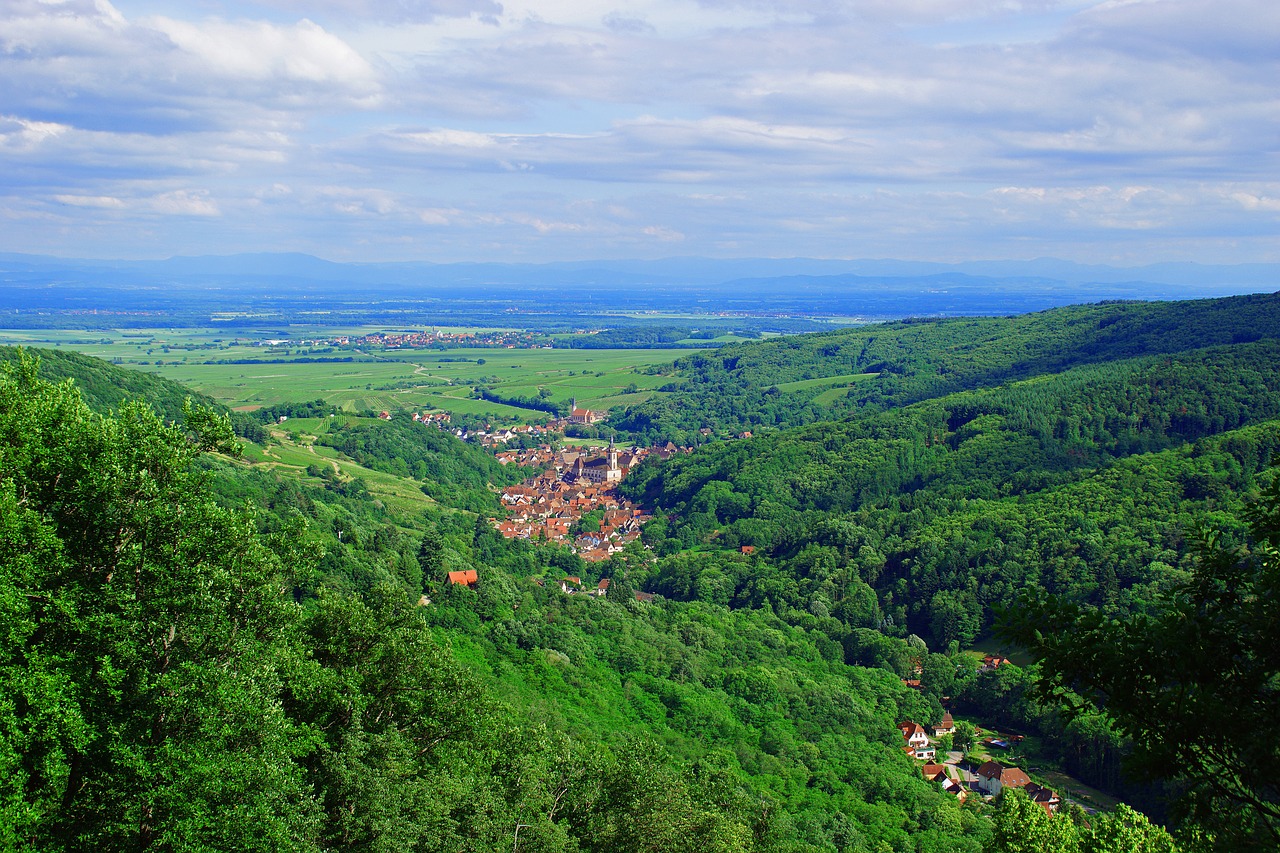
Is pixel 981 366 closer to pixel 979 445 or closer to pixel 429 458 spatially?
pixel 979 445

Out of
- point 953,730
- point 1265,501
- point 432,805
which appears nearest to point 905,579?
point 953,730

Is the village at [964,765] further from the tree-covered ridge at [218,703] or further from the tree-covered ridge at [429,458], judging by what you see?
the tree-covered ridge at [429,458]

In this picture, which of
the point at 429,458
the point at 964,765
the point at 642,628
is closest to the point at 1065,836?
the point at 964,765

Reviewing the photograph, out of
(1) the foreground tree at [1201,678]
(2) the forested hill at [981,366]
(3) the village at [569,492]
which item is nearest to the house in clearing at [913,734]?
(3) the village at [569,492]

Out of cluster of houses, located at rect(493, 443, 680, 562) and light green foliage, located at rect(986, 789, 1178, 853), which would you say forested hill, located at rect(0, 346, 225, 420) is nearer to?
cluster of houses, located at rect(493, 443, 680, 562)

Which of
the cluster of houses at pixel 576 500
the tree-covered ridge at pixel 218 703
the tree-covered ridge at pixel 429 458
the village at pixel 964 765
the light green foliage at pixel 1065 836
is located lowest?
the village at pixel 964 765

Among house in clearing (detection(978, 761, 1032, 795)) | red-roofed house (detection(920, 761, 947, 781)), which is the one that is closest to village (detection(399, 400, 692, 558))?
red-roofed house (detection(920, 761, 947, 781))
